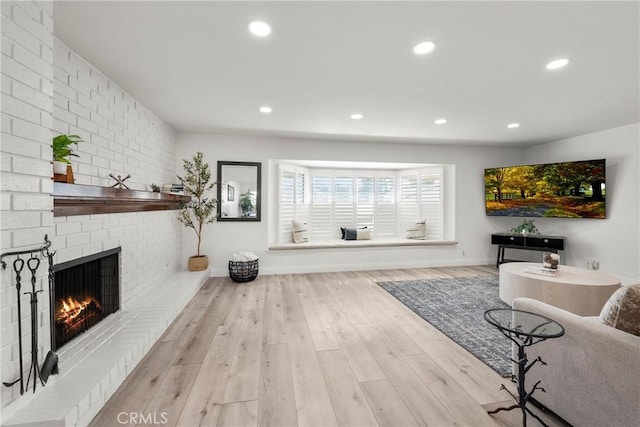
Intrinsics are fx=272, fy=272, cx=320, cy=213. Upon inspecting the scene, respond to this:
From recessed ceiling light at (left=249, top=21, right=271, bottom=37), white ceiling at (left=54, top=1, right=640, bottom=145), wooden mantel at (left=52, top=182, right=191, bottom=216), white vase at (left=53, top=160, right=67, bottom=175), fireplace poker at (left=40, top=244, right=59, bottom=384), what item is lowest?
fireplace poker at (left=40, top=244, right=59, bottom=384)

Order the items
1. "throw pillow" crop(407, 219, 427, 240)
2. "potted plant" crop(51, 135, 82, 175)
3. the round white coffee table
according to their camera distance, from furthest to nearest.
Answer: "throw pillow" crop(407, 219, 427, 240)
the round white coffee table
"potted plant" crop(51, 135, 82, 175)

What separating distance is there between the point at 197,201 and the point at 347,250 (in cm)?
265

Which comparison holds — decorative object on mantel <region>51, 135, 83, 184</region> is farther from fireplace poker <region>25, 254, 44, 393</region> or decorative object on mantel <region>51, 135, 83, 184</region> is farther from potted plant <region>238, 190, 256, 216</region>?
potted plant <region>238, 190, 256, 216</region>

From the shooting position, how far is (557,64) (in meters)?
2.19

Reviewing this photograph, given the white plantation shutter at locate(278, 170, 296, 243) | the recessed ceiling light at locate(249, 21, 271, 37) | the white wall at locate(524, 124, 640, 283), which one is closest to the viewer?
the recessed ceiling light at locate(249, 21, 271, 37)

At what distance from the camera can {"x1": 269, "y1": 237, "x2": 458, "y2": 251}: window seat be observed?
4.67 meters

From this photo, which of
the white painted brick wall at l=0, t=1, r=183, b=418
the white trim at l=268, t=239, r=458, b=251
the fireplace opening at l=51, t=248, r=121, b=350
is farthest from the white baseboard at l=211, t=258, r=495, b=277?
the fireplace opening at l=51, t=248, r=121, b=350

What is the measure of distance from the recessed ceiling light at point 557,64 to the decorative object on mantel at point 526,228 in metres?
3.49

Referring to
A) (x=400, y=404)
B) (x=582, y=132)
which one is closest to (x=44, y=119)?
(x=400, y=404)

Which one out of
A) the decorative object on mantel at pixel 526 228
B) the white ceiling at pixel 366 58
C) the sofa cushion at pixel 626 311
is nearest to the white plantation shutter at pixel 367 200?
the decorative object on mantel at pixel 526 228

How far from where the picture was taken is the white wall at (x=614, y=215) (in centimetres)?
384

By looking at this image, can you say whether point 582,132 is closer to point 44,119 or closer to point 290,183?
point 290,183

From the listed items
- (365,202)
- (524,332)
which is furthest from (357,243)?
(524,332)

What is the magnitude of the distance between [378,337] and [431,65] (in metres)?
2.35
